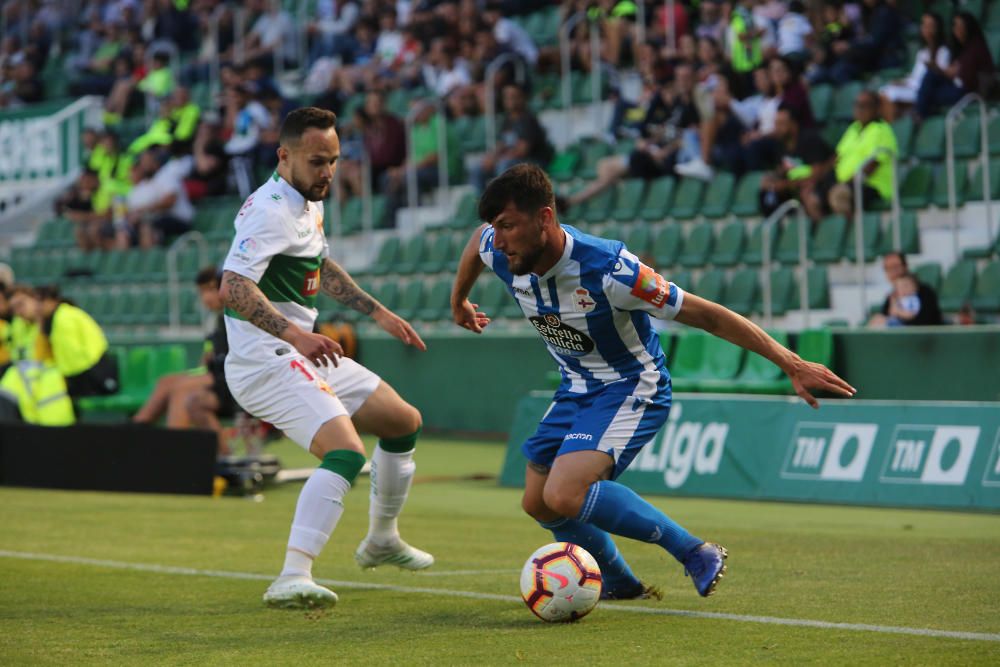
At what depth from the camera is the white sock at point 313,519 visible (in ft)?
23.1

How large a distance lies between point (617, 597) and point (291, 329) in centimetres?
190

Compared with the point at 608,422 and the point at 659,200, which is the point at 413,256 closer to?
the point at 659,200

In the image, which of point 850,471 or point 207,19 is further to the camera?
point 207,19

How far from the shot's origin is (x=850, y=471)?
11859 millimetres

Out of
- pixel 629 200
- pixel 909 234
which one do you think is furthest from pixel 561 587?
pixel 629 200

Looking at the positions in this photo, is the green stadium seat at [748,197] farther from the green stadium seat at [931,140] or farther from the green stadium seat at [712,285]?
the green stadium seat at [931,140]

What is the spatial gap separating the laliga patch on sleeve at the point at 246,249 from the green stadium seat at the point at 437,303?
504 inches

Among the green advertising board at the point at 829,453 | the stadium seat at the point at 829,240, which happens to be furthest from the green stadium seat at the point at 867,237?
the green advertising board at the point at 829,453

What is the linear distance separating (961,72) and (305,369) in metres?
11.1

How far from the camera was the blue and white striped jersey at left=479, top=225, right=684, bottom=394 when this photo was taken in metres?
6.58

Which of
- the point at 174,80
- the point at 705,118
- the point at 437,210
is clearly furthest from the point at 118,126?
the point at 705,118

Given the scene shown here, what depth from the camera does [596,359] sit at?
273 inches

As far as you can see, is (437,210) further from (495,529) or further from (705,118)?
(495,529)

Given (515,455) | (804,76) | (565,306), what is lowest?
(515,455)
